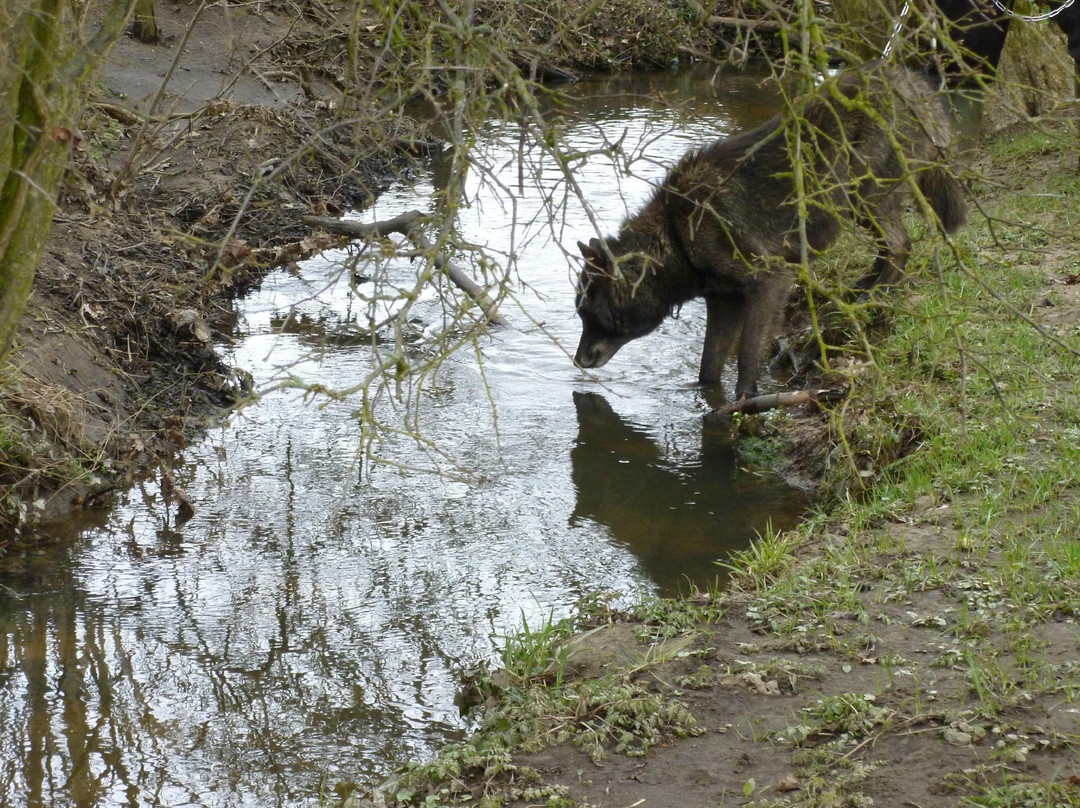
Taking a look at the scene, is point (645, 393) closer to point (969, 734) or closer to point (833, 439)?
point (833, 439)

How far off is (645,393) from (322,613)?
11.2 feet

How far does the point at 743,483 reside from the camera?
6.59 m

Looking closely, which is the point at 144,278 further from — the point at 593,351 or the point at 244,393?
the point at 593,351

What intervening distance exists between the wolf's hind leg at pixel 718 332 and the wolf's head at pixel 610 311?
388mm

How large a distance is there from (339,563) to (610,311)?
3.12m

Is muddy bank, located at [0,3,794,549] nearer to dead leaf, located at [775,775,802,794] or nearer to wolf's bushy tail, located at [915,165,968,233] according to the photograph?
wolf's bushy tail, located at [915,165,968,233]

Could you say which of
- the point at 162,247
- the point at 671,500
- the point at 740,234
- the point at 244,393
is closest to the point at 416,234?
the point at 671,500

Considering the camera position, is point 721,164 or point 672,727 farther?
point 721,164

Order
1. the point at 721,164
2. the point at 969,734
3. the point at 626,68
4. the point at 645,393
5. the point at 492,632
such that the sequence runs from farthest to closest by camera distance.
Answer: the point at 626,68
the point at 645,393
the point at 721,164
the point at 492,632
the point at 969,734

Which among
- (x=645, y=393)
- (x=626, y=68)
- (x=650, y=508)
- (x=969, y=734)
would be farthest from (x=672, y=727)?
(x=626, y=68)

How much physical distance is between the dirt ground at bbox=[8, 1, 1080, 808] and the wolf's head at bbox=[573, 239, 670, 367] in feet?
5.56

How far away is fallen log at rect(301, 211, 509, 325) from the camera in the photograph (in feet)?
11.1

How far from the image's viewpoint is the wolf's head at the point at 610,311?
7.74 metres

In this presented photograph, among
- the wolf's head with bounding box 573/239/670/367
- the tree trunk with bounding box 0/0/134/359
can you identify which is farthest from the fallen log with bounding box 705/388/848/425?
the tree trunk with bounding box 0/0/134/359
